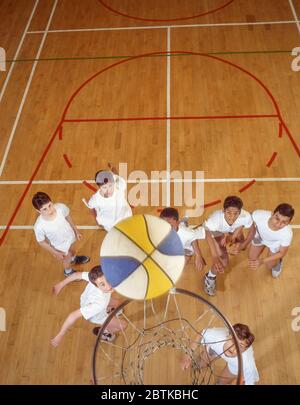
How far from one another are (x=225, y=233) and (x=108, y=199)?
5.24 ft

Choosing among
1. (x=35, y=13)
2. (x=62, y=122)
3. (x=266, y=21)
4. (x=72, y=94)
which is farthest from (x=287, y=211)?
(x=35, y=13)

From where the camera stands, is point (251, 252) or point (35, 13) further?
point (35, 13)

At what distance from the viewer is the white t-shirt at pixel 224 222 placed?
5660mm

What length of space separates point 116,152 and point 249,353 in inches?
169

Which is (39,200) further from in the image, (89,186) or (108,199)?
(89,186)

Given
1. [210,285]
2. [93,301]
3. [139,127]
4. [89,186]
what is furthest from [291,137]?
[93,301]

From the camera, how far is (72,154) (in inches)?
312

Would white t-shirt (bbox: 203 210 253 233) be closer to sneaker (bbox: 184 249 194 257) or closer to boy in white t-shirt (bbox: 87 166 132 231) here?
sneaker (bbox: 184 249 194 257)

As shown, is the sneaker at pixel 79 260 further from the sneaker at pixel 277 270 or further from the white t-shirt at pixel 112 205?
the sneaker at pixel 277 270

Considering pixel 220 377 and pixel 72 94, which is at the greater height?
pixel 72 94

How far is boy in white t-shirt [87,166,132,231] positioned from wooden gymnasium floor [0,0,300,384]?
0.74 meters

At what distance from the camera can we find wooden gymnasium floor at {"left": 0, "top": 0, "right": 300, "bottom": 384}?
5.78 metres

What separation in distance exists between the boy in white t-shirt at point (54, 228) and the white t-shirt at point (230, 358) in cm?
215
